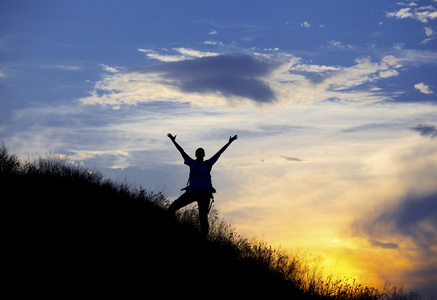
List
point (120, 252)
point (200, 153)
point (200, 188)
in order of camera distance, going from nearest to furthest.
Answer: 1. point (120, 252)
2. point (200, 188)
3. point (200, 153)

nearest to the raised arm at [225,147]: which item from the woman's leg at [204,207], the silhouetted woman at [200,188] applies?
the silhouetted woman at [200,188]

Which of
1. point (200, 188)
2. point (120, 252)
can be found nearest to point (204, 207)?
point (200, 188)

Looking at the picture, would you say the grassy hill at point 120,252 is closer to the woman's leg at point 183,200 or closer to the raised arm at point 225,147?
the woman's leg at point 183,200

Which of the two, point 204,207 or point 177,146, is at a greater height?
point 177,146

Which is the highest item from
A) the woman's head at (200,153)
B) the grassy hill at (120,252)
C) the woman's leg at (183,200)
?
the woman's head at (200,153)

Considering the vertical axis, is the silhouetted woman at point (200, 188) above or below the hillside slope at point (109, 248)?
above

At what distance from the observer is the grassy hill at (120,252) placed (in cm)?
675

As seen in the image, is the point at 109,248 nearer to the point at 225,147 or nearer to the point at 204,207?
the point at 204,207

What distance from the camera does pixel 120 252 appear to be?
7.88 meters

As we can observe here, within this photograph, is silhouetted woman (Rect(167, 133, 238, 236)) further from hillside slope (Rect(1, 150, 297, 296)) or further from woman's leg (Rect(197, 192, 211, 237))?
hillside slope (Rect(1, 150, 297, 296))

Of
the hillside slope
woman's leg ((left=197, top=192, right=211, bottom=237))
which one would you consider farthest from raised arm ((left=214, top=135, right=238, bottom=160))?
the hillside slope

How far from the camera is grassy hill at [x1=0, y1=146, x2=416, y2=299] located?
6750mm

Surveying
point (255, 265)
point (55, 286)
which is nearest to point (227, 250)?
point (255, 265)

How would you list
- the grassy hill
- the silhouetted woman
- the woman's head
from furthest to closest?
the woman's head
the silhouetted woman
the grassy hill
